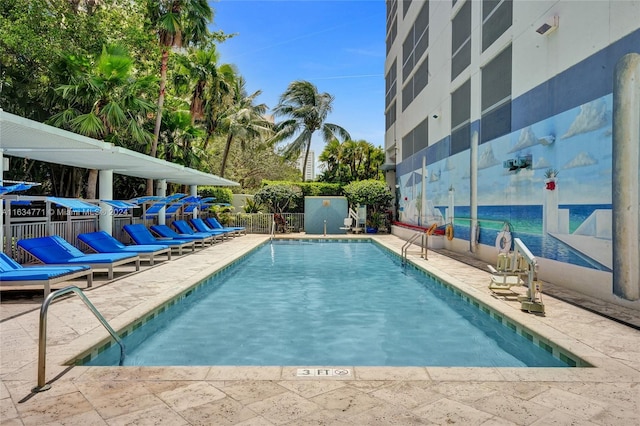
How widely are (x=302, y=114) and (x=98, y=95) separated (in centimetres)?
2029

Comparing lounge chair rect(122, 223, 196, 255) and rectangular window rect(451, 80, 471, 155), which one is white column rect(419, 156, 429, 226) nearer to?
rectangular window rect(451, 80, 471, 155)

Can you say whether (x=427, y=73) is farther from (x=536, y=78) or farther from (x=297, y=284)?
(x=297, y=284)

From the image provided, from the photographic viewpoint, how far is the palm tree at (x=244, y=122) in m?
27.7

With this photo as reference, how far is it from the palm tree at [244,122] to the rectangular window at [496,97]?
1746 cm

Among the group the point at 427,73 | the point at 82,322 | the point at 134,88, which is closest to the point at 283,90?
the point at 427,73

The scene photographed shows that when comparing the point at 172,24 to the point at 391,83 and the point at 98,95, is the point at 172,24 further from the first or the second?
the point at 391,83

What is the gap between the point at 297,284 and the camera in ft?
31.3

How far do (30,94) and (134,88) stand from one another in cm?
440

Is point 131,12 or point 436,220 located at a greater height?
point 131,12

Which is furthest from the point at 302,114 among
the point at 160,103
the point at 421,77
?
the point at 160,103

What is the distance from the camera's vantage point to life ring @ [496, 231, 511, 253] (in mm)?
8720

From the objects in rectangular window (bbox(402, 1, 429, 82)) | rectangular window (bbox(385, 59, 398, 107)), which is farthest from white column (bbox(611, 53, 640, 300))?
rectangular window (bbox(385, 59, 398, 107))

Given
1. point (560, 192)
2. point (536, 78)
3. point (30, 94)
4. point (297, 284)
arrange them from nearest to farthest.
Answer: point (560, 192), point (536, 78), point (297, 284), point (30, 94)

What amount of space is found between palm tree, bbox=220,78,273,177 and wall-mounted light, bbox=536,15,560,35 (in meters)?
20.1
